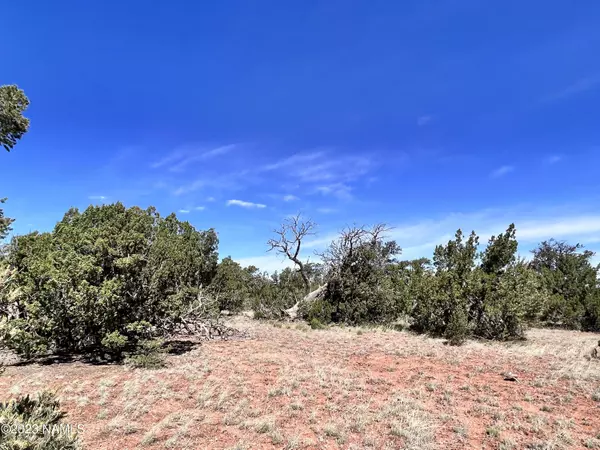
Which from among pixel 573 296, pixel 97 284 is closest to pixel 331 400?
pixel 97 284

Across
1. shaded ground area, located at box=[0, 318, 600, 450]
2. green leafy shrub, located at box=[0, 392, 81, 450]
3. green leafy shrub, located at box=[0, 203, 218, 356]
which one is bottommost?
shaded ground area, located at box=[0, 318, 600, 450]

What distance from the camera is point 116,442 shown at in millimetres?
5434

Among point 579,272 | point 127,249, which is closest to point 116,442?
point 127,249

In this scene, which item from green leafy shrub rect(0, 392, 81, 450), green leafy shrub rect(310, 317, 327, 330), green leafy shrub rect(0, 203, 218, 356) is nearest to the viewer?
green leafy shrub rect(0, 392, 81, 450)

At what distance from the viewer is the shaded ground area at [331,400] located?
18.5 feet

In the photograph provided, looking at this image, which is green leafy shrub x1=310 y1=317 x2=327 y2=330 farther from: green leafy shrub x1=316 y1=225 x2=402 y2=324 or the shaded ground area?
the shaded ground area

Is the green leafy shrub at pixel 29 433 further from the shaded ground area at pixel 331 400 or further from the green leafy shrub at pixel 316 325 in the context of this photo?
the green leafy shrub at pixel 316 325

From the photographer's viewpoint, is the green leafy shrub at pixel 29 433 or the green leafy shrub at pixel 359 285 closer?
the green leafy shrub at pixel 29 433

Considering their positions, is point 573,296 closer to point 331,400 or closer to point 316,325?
point 316,325

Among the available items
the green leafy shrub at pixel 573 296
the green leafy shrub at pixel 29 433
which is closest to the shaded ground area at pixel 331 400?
the green leafy shrub at pixel 29 433

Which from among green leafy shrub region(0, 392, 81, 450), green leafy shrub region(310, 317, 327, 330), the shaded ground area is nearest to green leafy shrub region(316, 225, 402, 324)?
green leafy shrub region(310, 317, 327, 330)

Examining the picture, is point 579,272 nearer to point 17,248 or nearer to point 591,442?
point 591,442

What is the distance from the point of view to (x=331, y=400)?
736 cm

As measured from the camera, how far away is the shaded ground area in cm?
564
